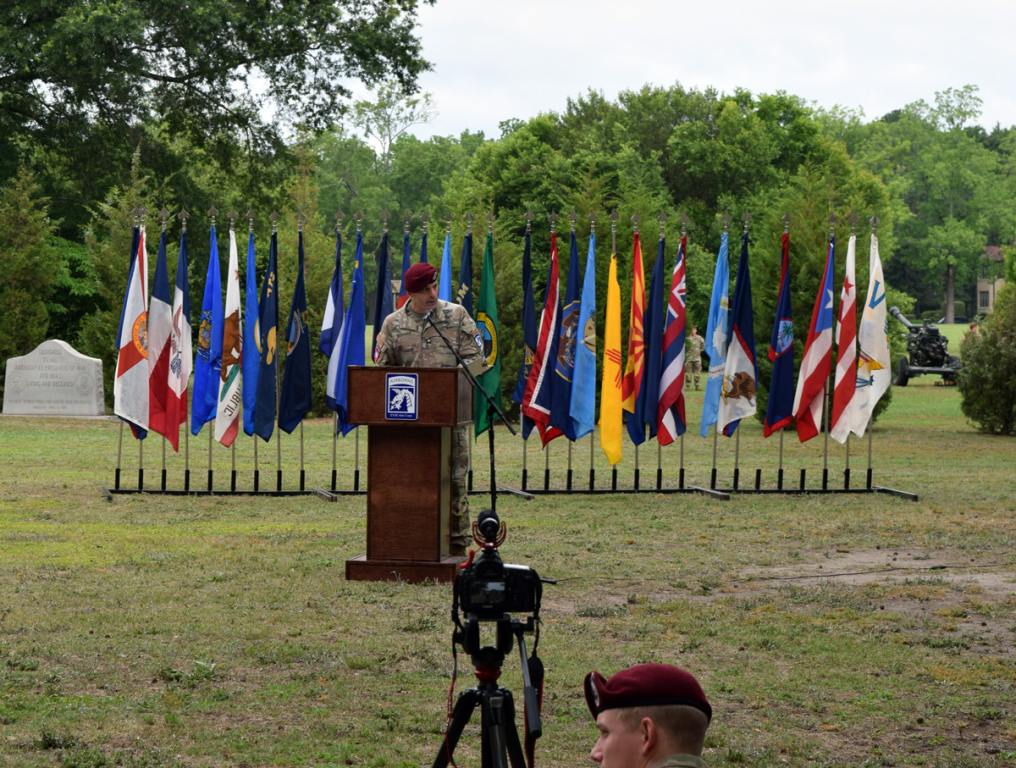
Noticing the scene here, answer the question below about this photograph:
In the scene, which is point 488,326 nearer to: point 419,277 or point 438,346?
point 438,346

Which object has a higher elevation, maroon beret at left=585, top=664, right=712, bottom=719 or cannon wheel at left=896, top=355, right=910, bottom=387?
cannon wheel at left=896, top=355, right=910, bottom=387

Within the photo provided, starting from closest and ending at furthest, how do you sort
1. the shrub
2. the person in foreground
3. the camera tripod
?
the person in foreground → the camera tripod → the shrub

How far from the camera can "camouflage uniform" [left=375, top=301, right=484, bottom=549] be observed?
10.7 metres

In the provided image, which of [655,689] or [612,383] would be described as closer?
[655,689]

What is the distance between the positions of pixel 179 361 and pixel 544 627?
7596 mm

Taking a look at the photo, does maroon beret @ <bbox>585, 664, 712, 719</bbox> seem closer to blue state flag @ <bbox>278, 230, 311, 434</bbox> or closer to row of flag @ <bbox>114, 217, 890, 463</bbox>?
row of flag @ <bbox>114, 217, 890, 463</bbox>

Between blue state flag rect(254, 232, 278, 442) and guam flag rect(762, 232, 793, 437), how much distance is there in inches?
208

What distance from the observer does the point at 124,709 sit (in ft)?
21.6

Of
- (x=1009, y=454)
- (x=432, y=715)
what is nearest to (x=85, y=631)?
(x=432, y=715)

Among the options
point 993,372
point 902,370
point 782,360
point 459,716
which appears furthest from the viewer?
point 902,370

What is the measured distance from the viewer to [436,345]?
1111cm

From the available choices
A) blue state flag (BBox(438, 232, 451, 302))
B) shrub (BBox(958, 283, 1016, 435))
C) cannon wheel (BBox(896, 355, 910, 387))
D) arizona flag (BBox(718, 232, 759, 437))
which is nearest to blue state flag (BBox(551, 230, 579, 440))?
blue state flag (BBox(438, 232, 451, 302))

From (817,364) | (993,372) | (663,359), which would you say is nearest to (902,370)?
(993,372)

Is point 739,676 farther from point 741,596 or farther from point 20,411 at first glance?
point 20,411
